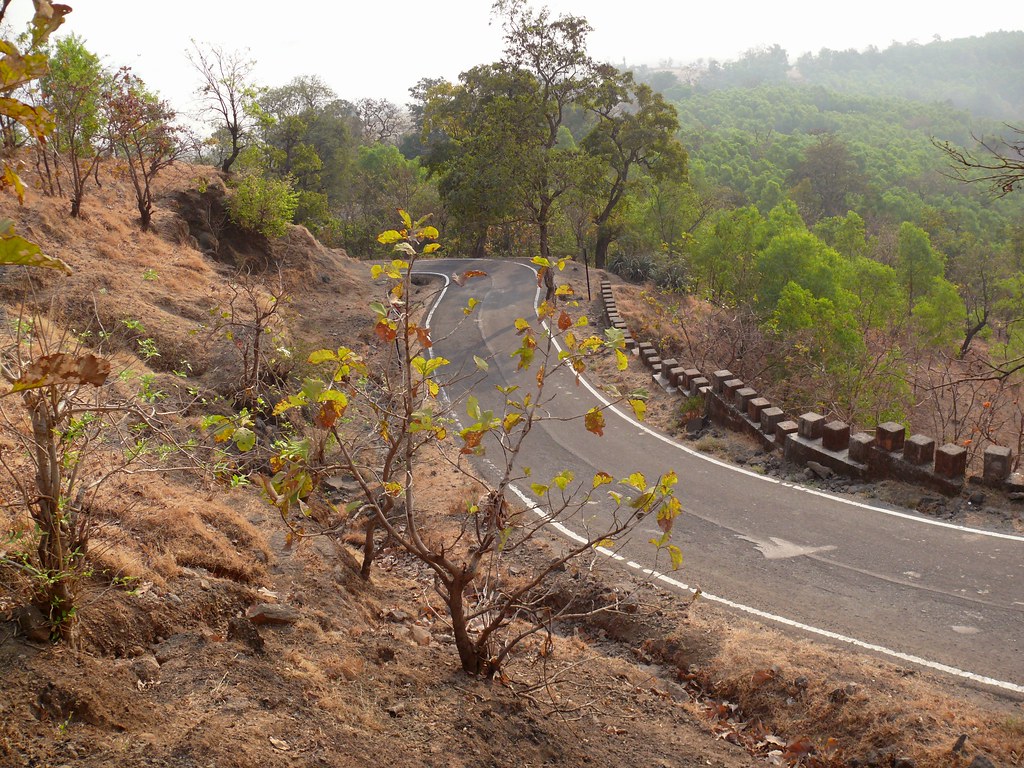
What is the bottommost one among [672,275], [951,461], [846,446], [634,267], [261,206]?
[846,446]

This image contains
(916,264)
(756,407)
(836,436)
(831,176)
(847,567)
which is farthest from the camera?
(831,176)

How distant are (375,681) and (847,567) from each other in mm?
5682

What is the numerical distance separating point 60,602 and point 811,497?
9046 millimetres

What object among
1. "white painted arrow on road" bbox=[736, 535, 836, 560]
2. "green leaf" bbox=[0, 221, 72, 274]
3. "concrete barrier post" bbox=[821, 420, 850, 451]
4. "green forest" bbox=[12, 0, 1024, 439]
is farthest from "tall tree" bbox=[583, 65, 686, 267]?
"green leaf" bbox=[0, 221, 72, 274]

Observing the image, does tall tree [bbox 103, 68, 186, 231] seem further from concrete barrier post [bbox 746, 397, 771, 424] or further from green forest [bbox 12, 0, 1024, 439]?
concrete barrier post [bbox 746, 397, 771, 424]

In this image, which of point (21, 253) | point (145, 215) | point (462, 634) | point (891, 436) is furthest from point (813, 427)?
point (145, 215)

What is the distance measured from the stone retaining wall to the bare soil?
414cm

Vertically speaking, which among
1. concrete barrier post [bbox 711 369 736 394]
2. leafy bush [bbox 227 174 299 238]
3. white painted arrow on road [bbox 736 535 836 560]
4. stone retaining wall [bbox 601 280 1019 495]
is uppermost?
leafy bush [bbox 227 174 299 238]

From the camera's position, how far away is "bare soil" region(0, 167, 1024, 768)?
411 centimetres

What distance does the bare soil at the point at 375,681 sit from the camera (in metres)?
4.11

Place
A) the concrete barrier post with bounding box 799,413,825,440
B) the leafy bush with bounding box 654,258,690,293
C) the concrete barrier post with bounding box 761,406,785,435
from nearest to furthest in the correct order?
the concrete barrier post with bounding box 799,413,825,440, the concrete barrier post with bounding box 761,406,785,435, the leafy bush with bounding box 654,258,690,293

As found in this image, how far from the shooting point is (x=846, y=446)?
11.5 meters

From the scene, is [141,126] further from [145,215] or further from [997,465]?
[997,465]

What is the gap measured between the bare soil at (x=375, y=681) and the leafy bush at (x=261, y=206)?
1527cm
